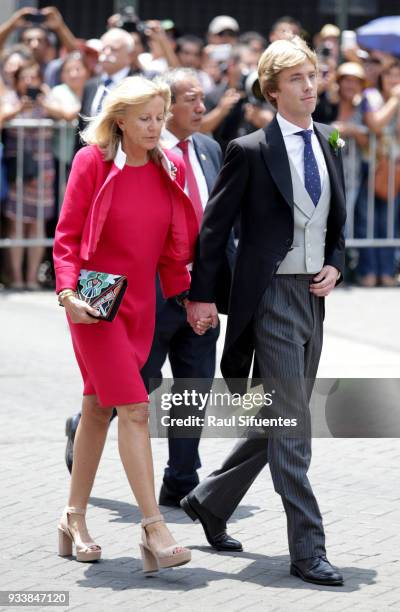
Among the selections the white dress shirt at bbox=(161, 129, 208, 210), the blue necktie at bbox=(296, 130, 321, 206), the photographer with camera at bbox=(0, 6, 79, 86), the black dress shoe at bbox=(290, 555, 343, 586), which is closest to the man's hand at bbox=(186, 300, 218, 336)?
the blue necktie at bbox=(296, 130, 321, 206)

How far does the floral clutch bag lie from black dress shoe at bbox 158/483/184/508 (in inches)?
58.5

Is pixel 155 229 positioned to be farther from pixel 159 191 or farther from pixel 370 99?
pixel 370 99

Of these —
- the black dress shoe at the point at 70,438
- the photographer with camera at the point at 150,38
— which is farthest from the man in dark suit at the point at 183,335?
the photographer with camera at the point at 150,38

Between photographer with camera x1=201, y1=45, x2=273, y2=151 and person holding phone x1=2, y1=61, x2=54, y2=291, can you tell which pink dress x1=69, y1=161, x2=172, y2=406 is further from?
person holding phone x1=2, y1=61, x2=54, y2=291

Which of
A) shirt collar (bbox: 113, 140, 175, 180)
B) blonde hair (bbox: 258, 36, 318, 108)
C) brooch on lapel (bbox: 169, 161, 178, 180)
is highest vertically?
blonde hair (bbox: 258, 36, 318, 108)

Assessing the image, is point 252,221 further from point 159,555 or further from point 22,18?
point 22,18

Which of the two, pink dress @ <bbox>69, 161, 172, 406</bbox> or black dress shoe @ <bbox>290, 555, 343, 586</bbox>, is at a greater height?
pink dress @ <bbox>69, 161, 172, 406</bbox>

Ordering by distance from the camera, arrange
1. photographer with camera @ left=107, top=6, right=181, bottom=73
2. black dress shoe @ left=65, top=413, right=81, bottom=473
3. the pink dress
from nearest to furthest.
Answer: the pink dress < black dress shoe @ left=65, top=413, right=81, bottom=473 < photographer with camera @ left=107, top=6, right=181, bottom=73

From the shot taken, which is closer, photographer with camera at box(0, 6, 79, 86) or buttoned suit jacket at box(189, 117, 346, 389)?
buttoned suit jacket at box(189, 117, 346, 389)

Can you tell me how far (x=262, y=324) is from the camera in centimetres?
545

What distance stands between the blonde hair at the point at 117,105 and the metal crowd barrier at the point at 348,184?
748 centimetres

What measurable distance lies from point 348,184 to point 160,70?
111 inches

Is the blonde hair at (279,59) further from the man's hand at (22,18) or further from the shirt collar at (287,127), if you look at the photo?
the man's hand at (22,18)

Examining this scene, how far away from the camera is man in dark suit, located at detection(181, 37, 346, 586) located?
211 inches
